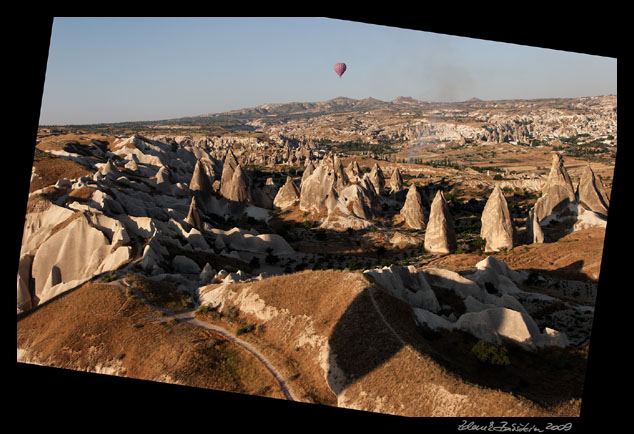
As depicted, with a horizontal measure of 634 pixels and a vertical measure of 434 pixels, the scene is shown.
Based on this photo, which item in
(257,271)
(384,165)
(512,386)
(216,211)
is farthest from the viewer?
(384,165)

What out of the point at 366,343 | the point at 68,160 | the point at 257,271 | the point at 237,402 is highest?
the point at 68,160

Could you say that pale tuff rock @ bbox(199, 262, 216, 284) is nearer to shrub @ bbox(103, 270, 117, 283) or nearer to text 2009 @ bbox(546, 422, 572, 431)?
shrub @ bbox(103, 270, 117, 283)

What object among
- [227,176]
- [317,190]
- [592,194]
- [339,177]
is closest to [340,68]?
[317,190]

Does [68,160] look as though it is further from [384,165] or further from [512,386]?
[384,165]

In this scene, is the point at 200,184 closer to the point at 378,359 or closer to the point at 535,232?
the point at 535,232

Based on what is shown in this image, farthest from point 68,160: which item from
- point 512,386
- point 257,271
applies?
point 512,386

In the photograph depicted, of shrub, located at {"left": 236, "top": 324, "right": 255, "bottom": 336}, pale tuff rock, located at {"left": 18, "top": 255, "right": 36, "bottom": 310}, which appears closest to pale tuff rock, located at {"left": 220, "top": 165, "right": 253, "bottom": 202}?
pale tuff rock, located at {"left": 18, "top": 255, "right": 36, "bottom": 310}
